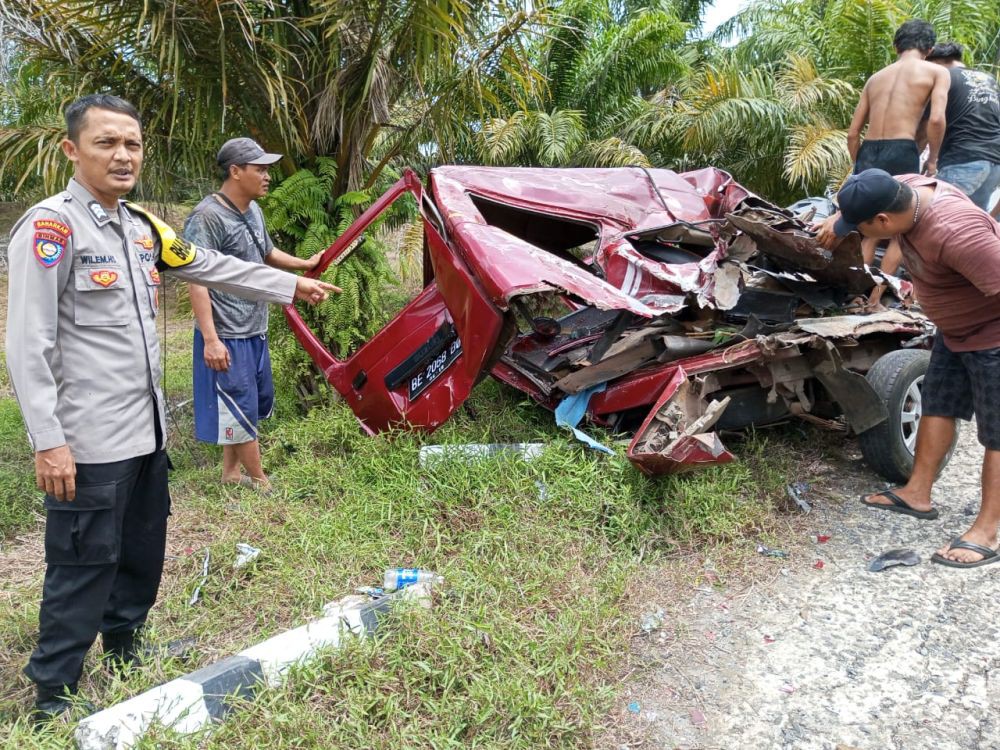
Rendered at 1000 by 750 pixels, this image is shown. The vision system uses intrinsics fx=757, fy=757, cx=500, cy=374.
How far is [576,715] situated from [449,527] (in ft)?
4.10

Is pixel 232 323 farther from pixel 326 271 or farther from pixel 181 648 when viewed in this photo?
pixel 181 648

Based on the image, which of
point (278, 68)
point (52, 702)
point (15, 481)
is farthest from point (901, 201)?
point (15, 481)

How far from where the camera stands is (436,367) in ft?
12.7

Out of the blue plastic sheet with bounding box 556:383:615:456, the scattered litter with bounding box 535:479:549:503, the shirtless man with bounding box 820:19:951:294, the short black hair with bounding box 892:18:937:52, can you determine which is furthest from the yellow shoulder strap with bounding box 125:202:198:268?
the short black hair with bounding box 892:18:937:52

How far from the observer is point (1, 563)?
11.8 feet

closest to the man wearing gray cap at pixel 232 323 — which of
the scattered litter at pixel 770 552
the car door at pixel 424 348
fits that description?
the car door at pixel 424 348

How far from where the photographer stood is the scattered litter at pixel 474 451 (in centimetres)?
382

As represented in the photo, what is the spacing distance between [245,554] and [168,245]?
1467 mm

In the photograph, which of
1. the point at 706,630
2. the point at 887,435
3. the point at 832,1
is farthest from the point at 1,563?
the point at 832,1

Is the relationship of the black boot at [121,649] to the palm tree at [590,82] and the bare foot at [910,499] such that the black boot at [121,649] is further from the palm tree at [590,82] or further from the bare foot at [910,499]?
the palm tree at [590,82]

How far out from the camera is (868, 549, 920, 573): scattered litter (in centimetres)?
328

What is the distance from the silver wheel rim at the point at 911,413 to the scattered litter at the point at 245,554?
3204 mm

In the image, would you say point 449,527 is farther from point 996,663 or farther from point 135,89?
point 135,89

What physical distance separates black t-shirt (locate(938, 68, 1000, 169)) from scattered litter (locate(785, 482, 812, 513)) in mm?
2709
